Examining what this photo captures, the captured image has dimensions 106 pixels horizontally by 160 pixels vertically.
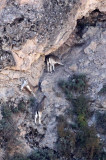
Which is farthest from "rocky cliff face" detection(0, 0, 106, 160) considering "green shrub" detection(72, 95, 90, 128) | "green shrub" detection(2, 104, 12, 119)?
"green shrub" detection(2, 104, 12, 119)

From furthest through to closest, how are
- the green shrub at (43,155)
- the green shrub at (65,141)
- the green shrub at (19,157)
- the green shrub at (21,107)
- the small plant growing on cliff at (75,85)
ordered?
1. the small plant growing on cliff at (75,85)
2. the green shrub at (21,107)
3. the green shrub at (65,141)
4. the green shrub at (43,155)
5. the green shrub at (19,157)

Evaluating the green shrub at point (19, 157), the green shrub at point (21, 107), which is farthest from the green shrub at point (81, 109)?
the green shrub at point (19, 157)

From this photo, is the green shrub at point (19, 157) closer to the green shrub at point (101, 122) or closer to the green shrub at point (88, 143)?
the green shrub at point (88, 143)

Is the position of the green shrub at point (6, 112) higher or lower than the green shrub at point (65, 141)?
higher

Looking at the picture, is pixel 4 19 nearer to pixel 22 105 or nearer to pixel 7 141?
pixel 22 105

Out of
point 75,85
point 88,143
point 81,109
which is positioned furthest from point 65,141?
point 75,85

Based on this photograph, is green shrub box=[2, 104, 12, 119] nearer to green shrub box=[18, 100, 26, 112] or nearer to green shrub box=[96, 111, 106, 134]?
green shrub box=[18, 100, 26, 112]
